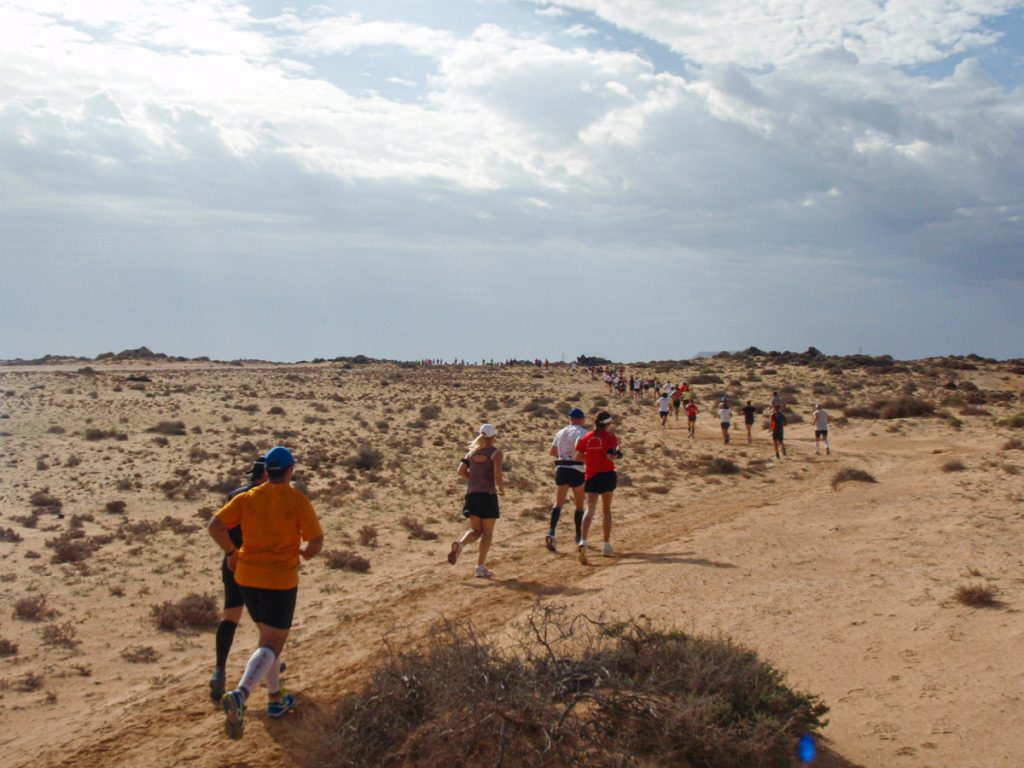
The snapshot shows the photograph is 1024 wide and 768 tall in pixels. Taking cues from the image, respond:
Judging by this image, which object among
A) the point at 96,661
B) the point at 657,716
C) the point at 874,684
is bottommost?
the point at 96,661

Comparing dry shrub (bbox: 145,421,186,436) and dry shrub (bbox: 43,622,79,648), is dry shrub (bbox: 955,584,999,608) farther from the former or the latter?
dry shrub (bbox: 145,421,186,436)

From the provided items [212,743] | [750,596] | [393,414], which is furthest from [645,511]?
[393,414]

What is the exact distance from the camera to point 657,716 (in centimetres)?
488

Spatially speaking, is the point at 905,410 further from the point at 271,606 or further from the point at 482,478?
the point at 271,606

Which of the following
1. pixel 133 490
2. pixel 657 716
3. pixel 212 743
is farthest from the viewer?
pixel 133 490

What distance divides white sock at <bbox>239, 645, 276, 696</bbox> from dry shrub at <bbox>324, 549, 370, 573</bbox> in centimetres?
614

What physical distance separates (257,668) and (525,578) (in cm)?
504

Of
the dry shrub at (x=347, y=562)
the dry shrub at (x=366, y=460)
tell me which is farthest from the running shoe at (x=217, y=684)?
the dry shrub at (x=366, y=460)

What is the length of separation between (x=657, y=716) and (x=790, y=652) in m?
2.75

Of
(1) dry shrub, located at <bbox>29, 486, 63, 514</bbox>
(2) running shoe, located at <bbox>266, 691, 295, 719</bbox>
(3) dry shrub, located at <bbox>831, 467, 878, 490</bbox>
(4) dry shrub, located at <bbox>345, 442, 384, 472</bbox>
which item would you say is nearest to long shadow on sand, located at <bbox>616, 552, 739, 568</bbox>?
(2) running shoe, located at <bbox>266, 691, 295, 719</bbox>

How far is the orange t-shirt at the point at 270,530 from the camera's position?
5688 mm

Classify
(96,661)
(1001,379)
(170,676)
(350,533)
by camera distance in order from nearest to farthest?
(170,676), (96,661), (350,533), (1001,379)

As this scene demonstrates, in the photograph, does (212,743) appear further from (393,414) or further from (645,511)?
(393,414)

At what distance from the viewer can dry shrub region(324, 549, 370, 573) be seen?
38.6 ft
